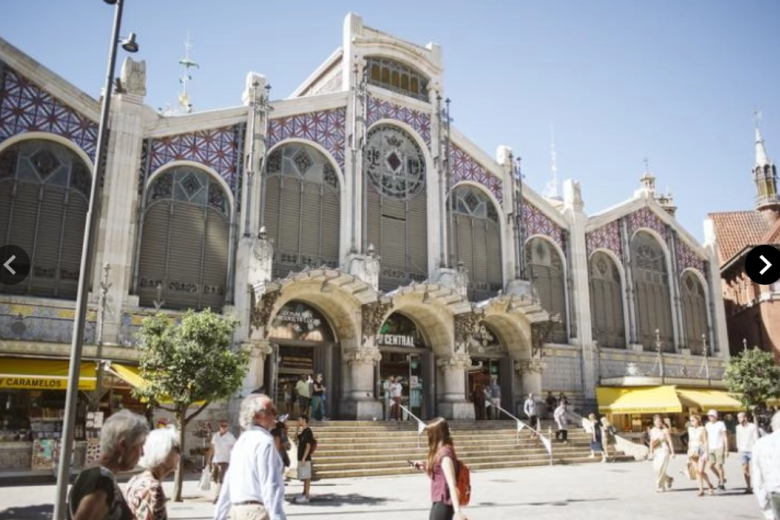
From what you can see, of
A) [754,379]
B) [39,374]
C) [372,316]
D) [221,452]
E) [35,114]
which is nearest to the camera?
[221,452]

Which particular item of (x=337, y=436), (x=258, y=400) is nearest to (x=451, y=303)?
(x=337, y=436)

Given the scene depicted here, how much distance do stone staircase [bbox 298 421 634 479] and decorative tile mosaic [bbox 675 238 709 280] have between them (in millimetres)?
13599

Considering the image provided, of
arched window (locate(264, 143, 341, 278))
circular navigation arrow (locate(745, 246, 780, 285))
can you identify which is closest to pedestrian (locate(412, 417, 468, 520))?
circular navigation arrow (locate(745, 246, 780, 285))

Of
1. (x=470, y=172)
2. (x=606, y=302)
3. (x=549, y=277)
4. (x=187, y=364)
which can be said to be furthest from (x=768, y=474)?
(x=606, y=302)

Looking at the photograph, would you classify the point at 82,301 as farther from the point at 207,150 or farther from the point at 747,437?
the point at 207,150

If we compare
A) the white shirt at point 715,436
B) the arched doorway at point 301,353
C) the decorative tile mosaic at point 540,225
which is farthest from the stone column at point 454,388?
the white shirt at point 715,436

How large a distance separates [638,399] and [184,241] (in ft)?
62.2

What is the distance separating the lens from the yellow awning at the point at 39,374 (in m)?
17.1

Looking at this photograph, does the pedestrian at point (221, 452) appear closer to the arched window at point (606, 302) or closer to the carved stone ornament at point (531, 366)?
the carved stone ornament at point (531, 366)

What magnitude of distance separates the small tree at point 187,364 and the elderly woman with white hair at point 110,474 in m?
11.2

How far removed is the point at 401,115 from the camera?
28.3 metres

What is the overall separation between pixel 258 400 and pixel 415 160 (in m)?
23.4

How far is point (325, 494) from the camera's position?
1499 centimetres

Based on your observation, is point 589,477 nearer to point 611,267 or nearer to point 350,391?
point 350,391
